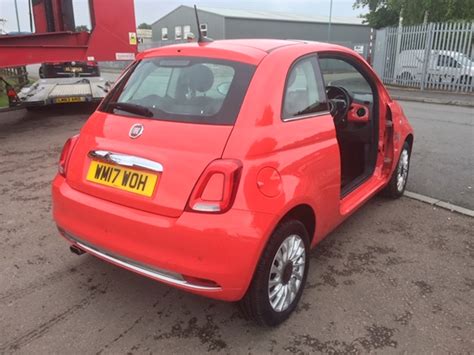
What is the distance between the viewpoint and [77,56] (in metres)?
8.83

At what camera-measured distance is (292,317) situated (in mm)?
2814

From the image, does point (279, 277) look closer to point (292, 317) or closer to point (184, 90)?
point (292, 317)

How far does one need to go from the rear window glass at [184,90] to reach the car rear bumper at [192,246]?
592 mm

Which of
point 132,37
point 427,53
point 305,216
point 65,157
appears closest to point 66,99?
point 132,37

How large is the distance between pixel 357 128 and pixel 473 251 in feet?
4.90

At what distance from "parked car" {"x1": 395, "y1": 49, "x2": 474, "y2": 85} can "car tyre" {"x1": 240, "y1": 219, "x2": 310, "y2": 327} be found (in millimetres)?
15554

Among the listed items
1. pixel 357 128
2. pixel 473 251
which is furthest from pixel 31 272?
pixel 473 251

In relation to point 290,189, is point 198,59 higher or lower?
higher

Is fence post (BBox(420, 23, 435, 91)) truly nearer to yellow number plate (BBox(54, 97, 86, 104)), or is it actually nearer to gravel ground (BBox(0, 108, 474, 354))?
yellow number plate (BBox(54, 97, 86, 104))

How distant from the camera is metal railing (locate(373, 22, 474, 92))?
1582 cm

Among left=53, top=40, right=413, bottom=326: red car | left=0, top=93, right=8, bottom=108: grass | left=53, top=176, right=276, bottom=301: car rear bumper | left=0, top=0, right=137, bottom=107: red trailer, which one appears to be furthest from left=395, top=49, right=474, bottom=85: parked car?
left=53, top=176, right=276, bottom=301: car rear bumper

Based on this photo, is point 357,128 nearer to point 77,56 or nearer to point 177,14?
point 77,56

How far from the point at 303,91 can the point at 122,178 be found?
1.31 m

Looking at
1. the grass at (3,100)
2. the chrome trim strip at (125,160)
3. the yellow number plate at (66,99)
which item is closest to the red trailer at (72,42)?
the yellow number plate at (66,99)
